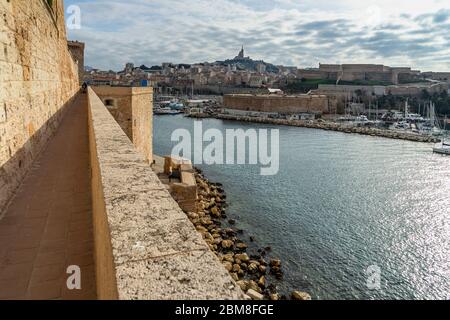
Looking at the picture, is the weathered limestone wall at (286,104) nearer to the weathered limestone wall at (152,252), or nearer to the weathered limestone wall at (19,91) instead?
the weathered limestone wall at (19,91)

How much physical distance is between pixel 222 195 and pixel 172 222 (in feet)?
48.4

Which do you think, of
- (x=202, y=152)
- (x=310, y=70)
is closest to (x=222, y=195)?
(x=202, y=152)

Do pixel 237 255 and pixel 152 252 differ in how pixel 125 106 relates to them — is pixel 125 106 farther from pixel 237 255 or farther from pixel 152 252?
pixel 152 252

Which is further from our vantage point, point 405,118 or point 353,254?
point 405,118

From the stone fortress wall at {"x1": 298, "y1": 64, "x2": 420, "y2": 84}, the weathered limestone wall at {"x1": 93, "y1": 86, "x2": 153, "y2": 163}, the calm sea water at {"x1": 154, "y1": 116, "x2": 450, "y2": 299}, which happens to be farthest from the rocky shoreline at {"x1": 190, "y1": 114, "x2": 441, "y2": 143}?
the stone fortress wall at {"x1": 298, "y1": 64, "x2": 420, "y2": 84}

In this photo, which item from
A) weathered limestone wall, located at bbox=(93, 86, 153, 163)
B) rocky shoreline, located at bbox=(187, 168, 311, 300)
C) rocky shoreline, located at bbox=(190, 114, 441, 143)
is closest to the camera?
rocky shoreline, located at bbox=(187, 168, 311, 300)

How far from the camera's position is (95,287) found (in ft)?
5.73

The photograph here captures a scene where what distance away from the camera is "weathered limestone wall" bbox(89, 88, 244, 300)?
0.95m

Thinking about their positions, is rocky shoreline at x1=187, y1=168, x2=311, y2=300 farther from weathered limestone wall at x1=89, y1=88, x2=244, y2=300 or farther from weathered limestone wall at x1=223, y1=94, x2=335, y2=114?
weathered limestone wall at x1=223, y1=94, x2=335, y2=114

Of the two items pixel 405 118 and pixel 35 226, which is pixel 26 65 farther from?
pixel 405 118

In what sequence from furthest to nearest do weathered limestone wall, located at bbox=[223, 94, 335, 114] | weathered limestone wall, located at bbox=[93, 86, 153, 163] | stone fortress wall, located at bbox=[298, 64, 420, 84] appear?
stone fortress wall, located at bbox=[298, 64, 420, 84] < weathered limestone wall, located at bbox=[223, 94, 335, 114] < weathered limestone wall, located at bbox=[93, 86, 153, 163]

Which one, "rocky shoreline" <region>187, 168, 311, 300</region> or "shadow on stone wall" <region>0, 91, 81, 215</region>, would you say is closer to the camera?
"shadow on stone wall" <region>0, 91, 81, 215</region>

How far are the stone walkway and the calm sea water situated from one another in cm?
729

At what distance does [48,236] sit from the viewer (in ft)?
7.71
